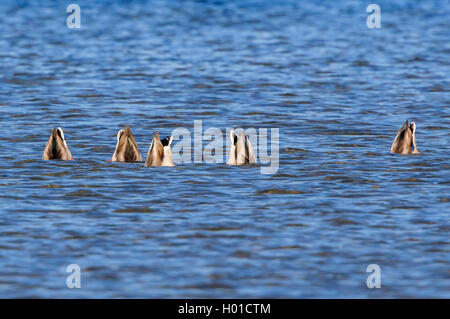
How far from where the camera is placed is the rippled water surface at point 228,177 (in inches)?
462

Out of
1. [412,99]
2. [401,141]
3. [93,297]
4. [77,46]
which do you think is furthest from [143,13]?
[93,297]

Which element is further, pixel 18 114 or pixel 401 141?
pixel 18 114

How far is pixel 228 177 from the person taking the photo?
16578 millimetres

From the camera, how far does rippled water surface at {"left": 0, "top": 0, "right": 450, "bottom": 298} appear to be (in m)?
11.7

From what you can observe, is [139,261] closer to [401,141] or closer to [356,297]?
[356,297]

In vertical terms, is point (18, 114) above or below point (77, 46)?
below

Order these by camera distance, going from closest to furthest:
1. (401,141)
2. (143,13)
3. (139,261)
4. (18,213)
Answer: (139,261), (18,213), (401,141), (143,13)

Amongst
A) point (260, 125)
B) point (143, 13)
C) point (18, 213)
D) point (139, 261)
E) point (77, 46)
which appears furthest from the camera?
point (143, 13)

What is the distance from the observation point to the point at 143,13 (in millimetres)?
50156

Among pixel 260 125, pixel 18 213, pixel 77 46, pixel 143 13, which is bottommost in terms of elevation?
pixel 18 213

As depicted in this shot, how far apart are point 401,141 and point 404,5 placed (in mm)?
38682

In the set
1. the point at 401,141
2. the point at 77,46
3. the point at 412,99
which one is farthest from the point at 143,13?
the point at 401,141
